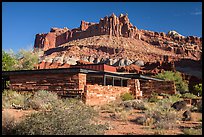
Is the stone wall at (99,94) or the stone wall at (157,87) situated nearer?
the stone wall at (99,94)

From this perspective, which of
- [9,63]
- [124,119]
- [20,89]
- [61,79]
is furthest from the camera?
[9,63]

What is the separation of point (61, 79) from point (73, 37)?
134 metres

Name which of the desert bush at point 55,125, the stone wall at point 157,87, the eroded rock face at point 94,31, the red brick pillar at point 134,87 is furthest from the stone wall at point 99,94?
the eroded rock face at point 94,31

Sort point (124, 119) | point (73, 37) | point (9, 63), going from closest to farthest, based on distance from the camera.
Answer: point (124, 119)
point (9, 63)
point (73, 37)

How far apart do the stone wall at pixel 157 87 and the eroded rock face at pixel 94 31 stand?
101 m

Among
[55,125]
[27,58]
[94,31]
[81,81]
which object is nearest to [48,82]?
[81,81]

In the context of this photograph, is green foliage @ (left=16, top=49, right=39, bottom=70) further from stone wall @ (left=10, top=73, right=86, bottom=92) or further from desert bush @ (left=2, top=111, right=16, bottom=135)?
desert bush @ (left=2, top=111, right=16, bottom=135)

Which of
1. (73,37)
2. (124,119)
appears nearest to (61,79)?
Result: (124,119)

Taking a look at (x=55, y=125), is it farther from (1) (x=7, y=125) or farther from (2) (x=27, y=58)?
(2) (x=27, y=58)

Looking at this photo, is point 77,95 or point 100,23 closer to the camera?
point 77,95

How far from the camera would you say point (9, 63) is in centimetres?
2898

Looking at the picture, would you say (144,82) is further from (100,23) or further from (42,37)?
(42,37)

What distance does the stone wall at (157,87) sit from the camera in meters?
24.1

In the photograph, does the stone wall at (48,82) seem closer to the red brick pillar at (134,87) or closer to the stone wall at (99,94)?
the stone wall at (99,94)
